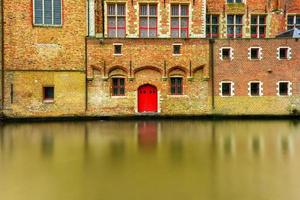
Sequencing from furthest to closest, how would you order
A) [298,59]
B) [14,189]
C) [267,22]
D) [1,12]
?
[267,22]
[298,59]
[1,12]
[14,189]

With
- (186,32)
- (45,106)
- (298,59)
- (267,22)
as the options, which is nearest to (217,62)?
(186,32)

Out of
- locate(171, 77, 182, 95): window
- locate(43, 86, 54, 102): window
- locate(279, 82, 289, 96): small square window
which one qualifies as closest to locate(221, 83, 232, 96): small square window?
locate(171, 77, 182, 95): window

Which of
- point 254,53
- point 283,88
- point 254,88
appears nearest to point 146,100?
point 254,88

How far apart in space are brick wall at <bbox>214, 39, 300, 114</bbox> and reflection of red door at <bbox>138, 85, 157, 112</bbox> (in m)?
3.91

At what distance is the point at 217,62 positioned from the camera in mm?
20578

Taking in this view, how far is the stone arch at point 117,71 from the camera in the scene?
20.1 meters

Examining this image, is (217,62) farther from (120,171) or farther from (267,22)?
(120,171)

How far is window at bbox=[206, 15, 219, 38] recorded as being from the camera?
24.5m

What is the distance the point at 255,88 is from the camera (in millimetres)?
20703

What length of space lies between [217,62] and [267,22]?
727 centimetres

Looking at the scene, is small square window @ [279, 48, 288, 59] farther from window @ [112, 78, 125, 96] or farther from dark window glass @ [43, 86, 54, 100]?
dark window glass @ [43, 86, 54, 100]

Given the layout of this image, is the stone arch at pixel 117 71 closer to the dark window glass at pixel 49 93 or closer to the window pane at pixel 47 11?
the dark window glass at pixel 49 93

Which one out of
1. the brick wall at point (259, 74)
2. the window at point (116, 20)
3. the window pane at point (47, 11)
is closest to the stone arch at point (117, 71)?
the window at point (116, 20)

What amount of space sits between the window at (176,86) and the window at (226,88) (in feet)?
8.60
